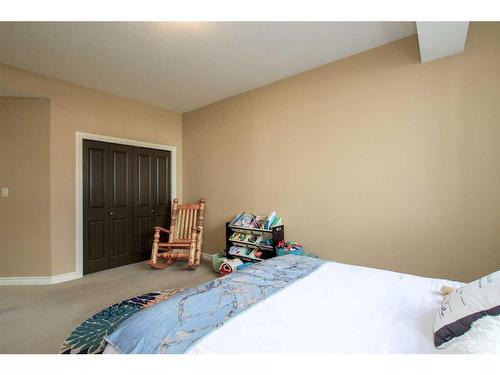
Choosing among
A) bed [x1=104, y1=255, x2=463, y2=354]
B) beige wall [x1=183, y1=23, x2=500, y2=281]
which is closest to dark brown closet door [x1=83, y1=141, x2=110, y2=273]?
beige wall [x1=183, y1=23, x2=500, y2=281]

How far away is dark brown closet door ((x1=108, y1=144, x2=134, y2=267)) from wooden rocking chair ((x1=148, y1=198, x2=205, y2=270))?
1.63 feet

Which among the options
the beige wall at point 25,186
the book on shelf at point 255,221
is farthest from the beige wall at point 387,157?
the beige wall at point 25,186

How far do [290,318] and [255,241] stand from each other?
6.94ft

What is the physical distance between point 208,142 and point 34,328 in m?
3.00

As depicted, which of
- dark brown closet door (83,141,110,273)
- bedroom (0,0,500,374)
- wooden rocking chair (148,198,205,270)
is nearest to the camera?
bedroom (0,0,500,374)

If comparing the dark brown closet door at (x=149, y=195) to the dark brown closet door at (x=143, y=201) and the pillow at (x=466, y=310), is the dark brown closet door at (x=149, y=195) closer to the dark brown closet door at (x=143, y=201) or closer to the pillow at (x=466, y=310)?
the dark brown closet door at (x=143, y=201)

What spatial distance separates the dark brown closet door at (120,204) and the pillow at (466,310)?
383 centimetres

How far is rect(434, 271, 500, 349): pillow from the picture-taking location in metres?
0.82

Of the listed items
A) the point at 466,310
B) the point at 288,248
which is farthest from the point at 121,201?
the point at 466,310

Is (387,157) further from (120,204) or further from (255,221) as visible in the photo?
(120,204)

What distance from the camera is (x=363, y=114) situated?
98.3 inches

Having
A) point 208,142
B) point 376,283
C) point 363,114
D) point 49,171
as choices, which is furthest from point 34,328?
point 363,114

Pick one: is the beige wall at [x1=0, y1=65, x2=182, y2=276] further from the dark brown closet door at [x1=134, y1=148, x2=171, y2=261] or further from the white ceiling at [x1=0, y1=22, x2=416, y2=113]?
the dark brown closet door at [x1=134, y1=148, x2=171, y2=261]

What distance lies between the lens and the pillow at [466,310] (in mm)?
817
